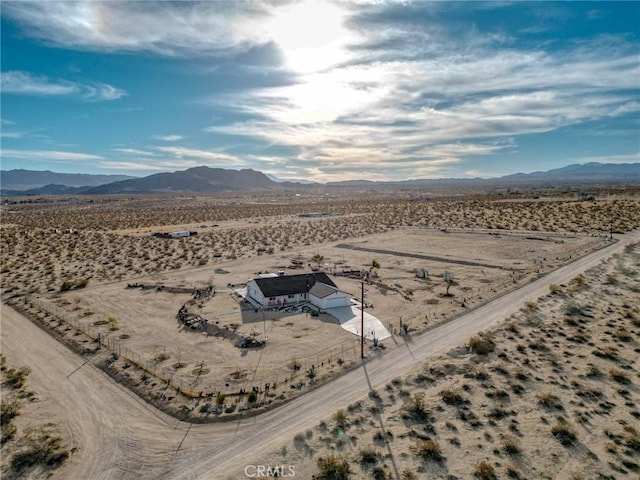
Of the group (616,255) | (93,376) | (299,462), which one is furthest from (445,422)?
(616,255)

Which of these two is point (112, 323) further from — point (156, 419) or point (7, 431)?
point (156, 419)

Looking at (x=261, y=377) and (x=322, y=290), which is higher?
(x=322, y=290)

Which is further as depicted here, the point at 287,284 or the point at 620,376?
the point at 287,284

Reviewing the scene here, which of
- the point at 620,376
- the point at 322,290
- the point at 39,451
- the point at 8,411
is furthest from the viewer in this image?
the point at 322,290

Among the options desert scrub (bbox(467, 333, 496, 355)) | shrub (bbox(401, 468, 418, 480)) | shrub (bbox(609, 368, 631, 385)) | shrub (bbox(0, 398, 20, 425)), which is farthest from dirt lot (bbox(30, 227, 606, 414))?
shrub (bbox(609, 368, 631, 385))

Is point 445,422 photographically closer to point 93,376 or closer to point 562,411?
point 562,411

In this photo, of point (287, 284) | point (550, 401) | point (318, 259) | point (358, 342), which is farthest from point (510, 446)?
point (318, 259)

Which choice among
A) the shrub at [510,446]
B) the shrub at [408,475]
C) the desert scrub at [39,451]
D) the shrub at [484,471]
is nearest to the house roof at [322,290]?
the shrub at [510,446]

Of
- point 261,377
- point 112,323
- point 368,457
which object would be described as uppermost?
point 368,457
